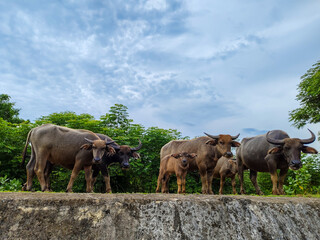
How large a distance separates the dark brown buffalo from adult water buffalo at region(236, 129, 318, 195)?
15.3 ft

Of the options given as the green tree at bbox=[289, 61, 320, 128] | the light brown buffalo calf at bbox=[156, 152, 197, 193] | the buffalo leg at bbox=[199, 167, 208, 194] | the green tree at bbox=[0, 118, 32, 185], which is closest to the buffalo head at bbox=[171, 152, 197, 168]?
the light brown buffalo calf at bbox=[156, 152, 197, 193]

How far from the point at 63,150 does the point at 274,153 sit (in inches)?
234

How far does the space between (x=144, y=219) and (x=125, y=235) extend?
30cm

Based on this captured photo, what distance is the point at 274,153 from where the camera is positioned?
25.8 feet

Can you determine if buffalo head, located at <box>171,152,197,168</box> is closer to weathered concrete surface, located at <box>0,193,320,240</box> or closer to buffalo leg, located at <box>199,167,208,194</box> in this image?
buffalo leg, located at <box>199,167,208,194</box>

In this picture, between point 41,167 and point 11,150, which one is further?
point 11,150

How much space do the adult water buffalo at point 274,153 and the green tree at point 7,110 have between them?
33.2m

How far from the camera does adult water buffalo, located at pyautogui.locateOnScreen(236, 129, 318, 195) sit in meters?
7.41

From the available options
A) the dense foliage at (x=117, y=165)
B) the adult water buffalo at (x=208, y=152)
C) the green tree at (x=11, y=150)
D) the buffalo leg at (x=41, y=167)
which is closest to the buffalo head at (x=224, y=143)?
the adult water buffalo at (x=208, y=152)

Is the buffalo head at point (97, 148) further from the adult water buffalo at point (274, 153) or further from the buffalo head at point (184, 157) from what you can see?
the adult water buffalo at point (274, 153)

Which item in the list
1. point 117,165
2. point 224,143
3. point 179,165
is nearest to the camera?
point 224,143

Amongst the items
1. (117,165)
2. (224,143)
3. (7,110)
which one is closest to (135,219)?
(224,143)

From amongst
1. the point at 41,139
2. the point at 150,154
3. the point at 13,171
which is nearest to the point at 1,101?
the point at 13,171

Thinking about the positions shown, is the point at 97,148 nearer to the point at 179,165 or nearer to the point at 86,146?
the point at 86,146
